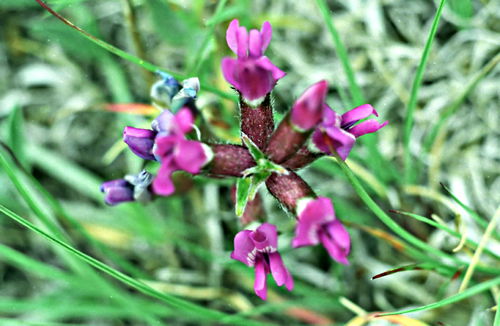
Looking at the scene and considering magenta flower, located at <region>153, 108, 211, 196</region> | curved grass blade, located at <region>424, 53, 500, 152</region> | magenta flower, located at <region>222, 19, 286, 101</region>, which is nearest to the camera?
magenta flower, located at <region>153, 108, 211, 196</region>

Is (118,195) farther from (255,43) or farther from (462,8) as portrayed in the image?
(462,8)

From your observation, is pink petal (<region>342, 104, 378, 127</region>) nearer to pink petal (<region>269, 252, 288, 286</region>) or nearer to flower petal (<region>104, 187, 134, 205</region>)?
pink petal (<region>269, 252, 288, 286</region>)

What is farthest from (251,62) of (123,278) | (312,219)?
(123,278)

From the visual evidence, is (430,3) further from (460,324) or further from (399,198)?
(460,324)

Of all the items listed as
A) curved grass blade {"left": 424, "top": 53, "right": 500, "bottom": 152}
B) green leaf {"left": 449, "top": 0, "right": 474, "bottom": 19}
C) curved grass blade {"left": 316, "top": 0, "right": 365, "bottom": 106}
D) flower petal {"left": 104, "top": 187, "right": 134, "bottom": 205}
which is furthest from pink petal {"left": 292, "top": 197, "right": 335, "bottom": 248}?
green leaf {"left": 449, "top": 0, "right": 474, "bottom": 19}

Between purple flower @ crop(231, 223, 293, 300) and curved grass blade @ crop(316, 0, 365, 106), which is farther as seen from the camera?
curved grass blade @ crop(316, 0, 365, 106)

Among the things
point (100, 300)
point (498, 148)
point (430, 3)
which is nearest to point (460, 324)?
point (498, 148)
